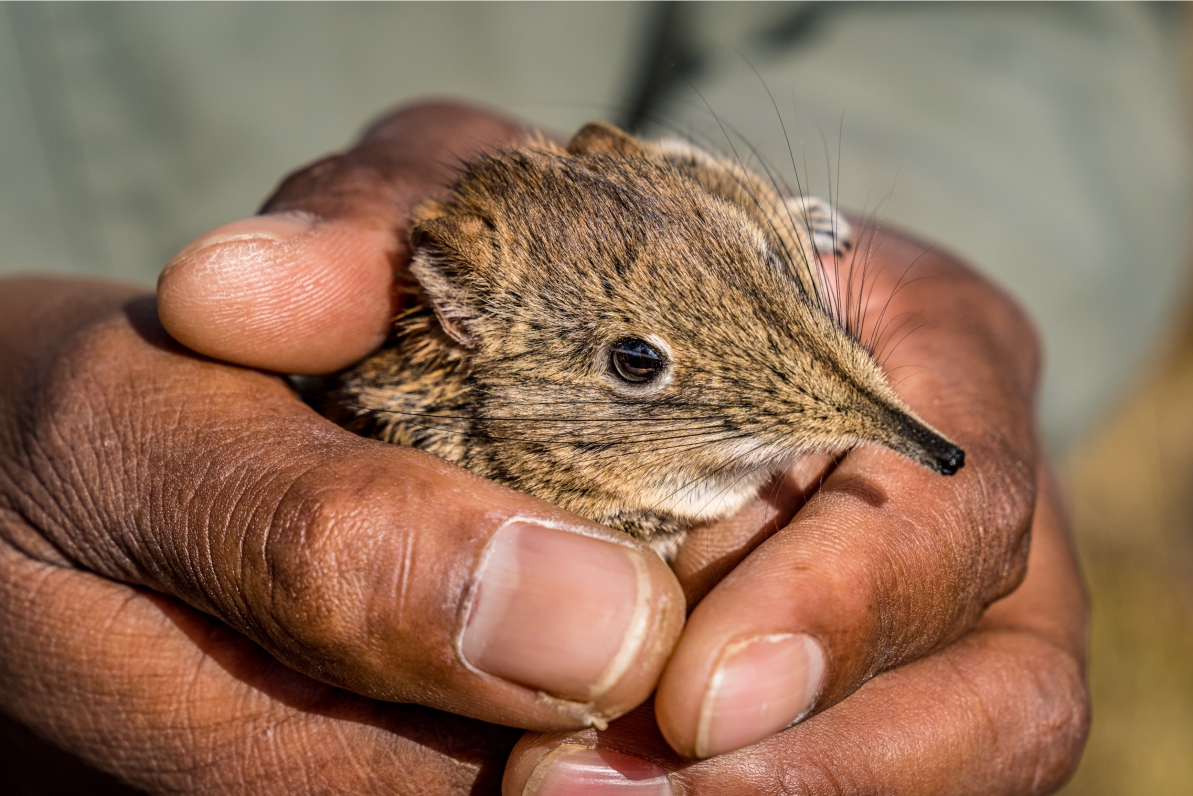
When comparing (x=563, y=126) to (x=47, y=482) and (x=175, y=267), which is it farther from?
(x=47, y=482)

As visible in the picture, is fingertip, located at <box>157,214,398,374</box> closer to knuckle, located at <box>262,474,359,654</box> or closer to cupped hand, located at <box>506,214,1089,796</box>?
knuckle, located at <box>262,474,359,654</box>

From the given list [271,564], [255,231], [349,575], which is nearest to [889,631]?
[349,575]

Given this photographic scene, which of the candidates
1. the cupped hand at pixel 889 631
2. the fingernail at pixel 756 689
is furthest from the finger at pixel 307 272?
the fingernail at pixel 756 689

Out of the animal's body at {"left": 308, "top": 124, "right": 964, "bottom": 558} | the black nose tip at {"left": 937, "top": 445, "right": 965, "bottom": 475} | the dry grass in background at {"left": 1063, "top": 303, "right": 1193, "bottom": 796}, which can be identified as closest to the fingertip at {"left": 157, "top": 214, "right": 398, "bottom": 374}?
the animal's body at {"left": 308, "top": 124, "right": 964, "bottom": 558}

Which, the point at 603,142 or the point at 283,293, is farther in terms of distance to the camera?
the point at 603,142

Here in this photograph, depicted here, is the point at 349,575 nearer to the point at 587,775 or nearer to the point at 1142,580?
the point at 587,775

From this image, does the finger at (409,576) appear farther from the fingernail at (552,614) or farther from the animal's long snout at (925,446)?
the animal's long snout at (925,446)
